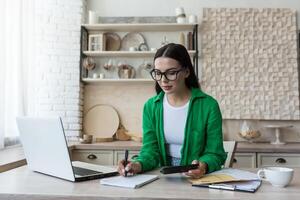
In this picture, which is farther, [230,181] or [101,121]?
[101,121]

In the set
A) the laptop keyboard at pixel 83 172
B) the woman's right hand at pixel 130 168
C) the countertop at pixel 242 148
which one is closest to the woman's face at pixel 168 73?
the woman's right hand at pixel 130 168

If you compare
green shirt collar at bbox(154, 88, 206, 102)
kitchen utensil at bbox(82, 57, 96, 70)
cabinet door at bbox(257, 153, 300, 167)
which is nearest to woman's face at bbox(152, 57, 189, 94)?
green shirt collar at bbox(154, 88, 206, 102)

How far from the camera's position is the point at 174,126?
1440 millimetres

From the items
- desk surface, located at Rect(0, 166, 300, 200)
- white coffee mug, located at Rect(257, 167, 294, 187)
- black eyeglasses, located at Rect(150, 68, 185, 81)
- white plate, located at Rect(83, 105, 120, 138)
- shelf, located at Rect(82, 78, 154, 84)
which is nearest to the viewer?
desk surface, located at Rect(0, 166, 300, 200)

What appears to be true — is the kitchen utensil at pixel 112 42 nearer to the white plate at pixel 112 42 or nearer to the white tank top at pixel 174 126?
the white plate at pixel 112 42

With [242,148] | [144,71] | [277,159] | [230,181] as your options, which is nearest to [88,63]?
[144,71]

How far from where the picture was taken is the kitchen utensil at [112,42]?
3396 millimetres

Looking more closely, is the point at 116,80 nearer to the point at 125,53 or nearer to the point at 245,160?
the point at 125,53

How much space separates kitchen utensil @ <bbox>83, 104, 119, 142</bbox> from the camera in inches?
130

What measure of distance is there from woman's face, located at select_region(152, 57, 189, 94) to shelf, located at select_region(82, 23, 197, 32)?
6.28 ft

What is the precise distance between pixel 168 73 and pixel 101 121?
2.11m

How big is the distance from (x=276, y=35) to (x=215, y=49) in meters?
0.64

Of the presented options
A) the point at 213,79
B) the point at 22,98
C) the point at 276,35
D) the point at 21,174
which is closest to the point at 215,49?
the point at 213,79

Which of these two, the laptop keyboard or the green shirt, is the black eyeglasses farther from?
the laptop keyboard
